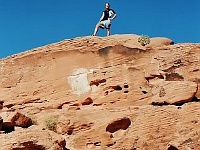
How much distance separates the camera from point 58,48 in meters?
23.6

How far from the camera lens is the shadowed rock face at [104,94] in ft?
→ 60.7

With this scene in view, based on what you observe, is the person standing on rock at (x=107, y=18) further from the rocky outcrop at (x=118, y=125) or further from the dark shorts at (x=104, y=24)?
the rocky outcrop at (x=118, y=125)

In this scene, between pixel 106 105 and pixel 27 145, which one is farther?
pixel 106 105

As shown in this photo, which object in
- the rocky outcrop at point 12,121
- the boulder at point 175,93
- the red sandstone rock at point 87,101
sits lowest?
the rocky outcrop at point 12,121

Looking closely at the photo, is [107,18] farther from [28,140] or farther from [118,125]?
[28,140]

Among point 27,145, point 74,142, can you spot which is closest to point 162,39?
point 74,142

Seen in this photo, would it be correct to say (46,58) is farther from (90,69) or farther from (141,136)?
(141,136)

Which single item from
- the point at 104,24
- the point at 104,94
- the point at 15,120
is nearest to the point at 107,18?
the point at 104,24

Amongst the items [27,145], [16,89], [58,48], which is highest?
[58,48]

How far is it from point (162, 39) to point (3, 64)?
8140mm

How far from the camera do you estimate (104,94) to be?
2197 cm

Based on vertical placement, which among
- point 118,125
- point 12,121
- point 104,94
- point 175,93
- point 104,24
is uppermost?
point 104,24

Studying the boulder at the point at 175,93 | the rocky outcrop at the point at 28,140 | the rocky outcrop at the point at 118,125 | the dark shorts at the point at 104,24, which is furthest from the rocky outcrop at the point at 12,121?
the dark shorts at the point at 104,24

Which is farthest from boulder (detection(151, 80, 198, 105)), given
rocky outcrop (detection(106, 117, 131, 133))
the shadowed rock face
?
rocky outcrop (detection(106, 117, 131, 133))
